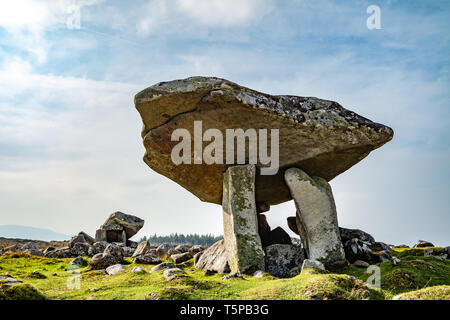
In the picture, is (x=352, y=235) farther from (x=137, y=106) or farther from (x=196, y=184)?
(x=137, y=106)

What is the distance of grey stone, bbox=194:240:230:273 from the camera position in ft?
51.8

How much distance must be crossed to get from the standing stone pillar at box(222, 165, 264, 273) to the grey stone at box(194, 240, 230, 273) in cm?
33

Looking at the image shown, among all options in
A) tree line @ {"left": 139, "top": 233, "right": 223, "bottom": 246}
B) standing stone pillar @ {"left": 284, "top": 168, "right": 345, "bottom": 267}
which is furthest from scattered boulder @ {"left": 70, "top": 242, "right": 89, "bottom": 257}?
tree line @ {"left": 139, "top": 233, "right": 223, "bottom": 246}

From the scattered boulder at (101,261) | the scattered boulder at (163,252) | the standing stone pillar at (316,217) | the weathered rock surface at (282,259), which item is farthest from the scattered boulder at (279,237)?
the scattered boulder at (101,261)

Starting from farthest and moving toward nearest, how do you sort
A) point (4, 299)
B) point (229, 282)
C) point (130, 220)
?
point (130, 220)
point (229, 282)
point (4, 299)

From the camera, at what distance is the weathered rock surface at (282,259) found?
601 inches

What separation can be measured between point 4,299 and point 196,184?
476 inches

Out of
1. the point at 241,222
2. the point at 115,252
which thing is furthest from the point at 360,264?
the point at 115,252

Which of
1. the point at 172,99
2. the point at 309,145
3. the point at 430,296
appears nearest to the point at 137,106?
the point at 172,99

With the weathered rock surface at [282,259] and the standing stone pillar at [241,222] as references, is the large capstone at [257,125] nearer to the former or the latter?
the standing stone pillar at [241,222]

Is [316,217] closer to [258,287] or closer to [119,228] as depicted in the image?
[258,287]

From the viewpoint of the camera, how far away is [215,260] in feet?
55.7

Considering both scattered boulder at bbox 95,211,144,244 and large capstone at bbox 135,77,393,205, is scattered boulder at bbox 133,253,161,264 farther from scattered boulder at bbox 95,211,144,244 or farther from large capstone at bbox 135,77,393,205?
scattered boulder at bbox 95,211,144,244

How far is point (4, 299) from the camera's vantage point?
25.2ft
